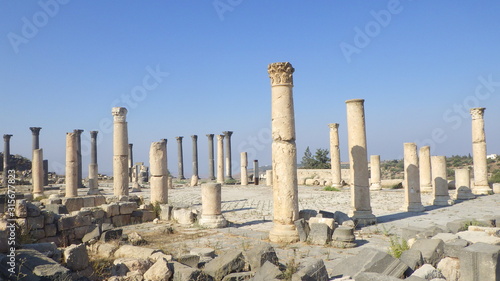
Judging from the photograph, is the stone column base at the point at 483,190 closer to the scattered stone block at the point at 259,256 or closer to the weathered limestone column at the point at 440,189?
the weathered limestone column at the point at 440,189

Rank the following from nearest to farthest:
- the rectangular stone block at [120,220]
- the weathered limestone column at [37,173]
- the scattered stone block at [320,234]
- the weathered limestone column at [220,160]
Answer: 1. the scattered stone block at [320,234]
2. the rectangular stone block at [120,220]
3. the weathered limestone column at [37,173]
4. the weathered limestone column at [220,160]

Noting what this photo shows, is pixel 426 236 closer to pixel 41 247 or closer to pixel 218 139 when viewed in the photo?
pixel 41 247

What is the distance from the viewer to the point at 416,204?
1384cm

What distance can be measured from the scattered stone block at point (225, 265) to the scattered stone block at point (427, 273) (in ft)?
8.79

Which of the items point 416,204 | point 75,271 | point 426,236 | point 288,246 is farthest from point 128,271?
point 416,204

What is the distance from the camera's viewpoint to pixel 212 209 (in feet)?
39.1

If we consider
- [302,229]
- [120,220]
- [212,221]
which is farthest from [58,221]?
[302,229]

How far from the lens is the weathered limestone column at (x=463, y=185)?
17656mm

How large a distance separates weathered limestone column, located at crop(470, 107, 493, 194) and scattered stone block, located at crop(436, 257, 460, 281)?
15.8m

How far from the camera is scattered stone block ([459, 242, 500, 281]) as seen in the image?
5277 millimetres

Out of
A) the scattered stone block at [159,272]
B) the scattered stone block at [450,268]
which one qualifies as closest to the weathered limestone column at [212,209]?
the scattered stone block at [159,272]

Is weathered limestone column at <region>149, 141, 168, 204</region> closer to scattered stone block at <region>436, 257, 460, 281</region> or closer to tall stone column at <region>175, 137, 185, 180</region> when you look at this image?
scattered stone block at <region>436, 257, 460, 281</region>

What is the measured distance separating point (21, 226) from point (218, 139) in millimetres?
28071

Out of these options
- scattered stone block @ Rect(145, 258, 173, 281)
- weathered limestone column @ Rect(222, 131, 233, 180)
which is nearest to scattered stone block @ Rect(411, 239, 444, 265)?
scattered stone block @ Rect(145, 258, 173, 281)
